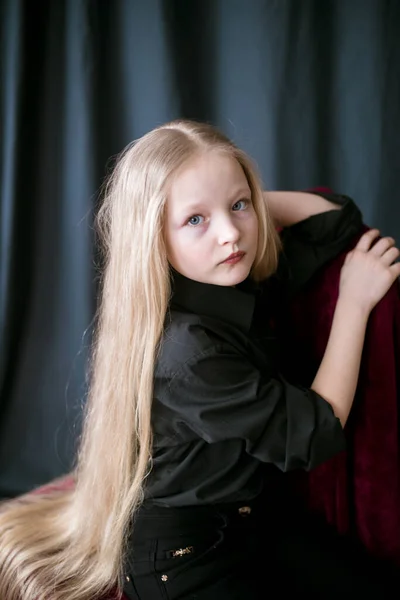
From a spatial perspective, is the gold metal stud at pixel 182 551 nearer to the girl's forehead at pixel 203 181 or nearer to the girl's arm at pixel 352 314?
the girl's arm at pixel 352 314

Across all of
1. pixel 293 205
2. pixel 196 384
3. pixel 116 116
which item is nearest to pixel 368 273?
pixel 293 205

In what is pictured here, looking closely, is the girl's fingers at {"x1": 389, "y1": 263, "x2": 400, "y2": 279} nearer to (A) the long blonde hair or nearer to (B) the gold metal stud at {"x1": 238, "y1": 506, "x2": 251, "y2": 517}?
(A) the long blonde hair

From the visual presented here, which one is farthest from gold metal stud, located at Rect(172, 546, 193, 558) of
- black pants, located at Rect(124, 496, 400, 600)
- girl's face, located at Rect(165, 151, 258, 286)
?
girl's face, located at Rect(165, 151, 258, 286)

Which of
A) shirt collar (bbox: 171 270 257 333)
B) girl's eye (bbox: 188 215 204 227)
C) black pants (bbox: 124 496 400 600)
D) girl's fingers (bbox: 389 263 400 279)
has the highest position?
girl's eye (bbox: 188 215 204 227)

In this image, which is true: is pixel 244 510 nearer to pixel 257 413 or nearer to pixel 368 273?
pixel 257 413

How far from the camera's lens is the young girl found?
0.86 meters

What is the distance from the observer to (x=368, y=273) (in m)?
0.95

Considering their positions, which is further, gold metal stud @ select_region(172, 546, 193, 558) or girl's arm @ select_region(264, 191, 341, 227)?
girl's arm @ select_region(264, 191, 341, 227)

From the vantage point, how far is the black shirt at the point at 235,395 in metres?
0.85

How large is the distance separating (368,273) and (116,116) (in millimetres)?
863

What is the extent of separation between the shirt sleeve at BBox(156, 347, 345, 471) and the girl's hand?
18 centimetres

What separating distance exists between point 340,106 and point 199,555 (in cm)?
99

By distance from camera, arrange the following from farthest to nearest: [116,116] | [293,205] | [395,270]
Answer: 1. [116,116]
2. [293,205]
3. [395,270]

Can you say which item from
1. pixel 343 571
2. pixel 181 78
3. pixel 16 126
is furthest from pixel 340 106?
pixel 343 571
